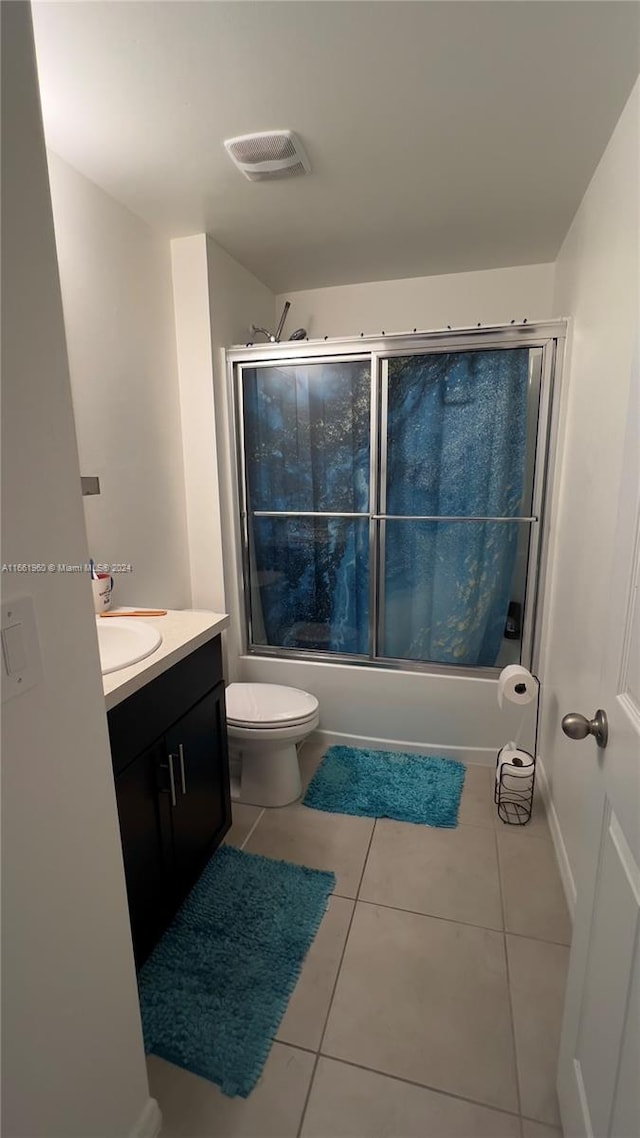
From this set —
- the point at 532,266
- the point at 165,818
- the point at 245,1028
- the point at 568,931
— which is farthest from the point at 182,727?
the point at 532,266

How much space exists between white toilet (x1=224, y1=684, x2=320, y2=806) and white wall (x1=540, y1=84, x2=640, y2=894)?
0.98m

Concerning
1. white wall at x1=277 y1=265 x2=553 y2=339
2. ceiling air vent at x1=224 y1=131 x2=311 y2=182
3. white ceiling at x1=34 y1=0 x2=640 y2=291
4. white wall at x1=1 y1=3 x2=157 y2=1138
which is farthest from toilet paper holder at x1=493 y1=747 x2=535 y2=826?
ceiling air vent at x1=224 y1=131 x2=311 y2=182

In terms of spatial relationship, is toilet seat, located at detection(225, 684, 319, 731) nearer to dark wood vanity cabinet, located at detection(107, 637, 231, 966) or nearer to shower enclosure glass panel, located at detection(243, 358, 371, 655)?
dark wood vanity cabinet, located at detection(107, 637, 231, 966)

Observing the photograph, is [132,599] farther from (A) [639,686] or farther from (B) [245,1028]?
(A) [639,686]

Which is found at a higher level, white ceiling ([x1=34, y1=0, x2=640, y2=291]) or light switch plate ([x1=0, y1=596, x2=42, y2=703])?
white ceiling ([x1=34, y1=0, x2=640, y2=291])

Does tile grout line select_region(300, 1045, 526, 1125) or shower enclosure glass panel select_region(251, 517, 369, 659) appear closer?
tile grout line select_region(300, 1045, 526, 1125)

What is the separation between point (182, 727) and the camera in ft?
4.76

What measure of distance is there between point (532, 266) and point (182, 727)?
8.34 feet

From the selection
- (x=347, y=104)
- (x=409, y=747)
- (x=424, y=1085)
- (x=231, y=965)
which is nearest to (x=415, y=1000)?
(x=424, y=1085)

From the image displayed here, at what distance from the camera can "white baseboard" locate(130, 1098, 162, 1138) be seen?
98 centimetres

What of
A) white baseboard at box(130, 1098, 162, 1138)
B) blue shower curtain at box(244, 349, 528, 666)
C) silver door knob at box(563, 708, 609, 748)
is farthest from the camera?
blue shower curtain at box(244, 349, 528, 666)

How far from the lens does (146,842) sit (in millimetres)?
1317

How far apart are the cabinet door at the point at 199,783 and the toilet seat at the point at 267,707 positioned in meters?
0.16

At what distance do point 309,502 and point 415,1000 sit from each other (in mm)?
1912
